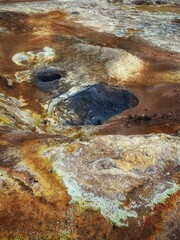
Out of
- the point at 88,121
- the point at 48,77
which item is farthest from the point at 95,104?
the point at 48,77

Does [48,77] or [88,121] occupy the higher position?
[48,77]

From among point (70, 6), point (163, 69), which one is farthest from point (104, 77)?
point (70, 6)

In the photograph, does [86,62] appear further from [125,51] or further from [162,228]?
[162,228]

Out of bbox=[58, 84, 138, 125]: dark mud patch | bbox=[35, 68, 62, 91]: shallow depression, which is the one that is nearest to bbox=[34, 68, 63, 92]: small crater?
bbox=[35, 68, 62, 91]: shallow depression

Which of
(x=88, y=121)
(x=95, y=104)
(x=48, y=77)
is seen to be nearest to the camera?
(x=88, y=121)

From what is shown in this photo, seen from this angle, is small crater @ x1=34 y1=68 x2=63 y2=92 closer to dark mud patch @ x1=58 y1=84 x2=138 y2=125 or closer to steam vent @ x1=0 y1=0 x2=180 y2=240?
steam vent @ x1=0 y1=0 x2=180 y2=240

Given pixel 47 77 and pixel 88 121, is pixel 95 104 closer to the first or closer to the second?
pixel 88 121
